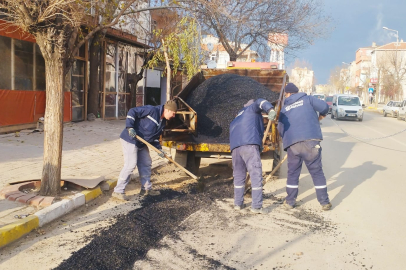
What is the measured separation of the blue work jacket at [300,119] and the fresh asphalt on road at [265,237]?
1024 millimetres

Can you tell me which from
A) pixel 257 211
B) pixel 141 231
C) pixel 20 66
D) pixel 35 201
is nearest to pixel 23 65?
pixel 20 66

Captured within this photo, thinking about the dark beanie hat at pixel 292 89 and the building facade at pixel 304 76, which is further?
the building facade at pixel 304 76

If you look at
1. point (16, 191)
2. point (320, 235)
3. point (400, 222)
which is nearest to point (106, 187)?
point (16, 191)

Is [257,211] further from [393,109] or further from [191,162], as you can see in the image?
[393,109]

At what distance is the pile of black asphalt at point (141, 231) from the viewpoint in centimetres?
359

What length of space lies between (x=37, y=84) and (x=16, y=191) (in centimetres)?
728

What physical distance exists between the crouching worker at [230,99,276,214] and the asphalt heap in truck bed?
142 cm

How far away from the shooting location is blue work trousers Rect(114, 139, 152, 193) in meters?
5.79

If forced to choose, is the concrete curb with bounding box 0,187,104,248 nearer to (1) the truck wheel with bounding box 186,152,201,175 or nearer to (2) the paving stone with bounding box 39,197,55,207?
(2) the paving stone with bounding box 39,197,55,207

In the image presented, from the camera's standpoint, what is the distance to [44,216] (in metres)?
4.54

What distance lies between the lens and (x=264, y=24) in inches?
719

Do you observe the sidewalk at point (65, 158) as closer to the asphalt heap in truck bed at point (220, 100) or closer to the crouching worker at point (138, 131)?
the crouching worker at point (138, 131)

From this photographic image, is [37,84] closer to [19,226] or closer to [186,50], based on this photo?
[186,50]

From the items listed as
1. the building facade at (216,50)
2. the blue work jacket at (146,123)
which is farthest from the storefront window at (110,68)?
the blue work jacket at (146,123)
